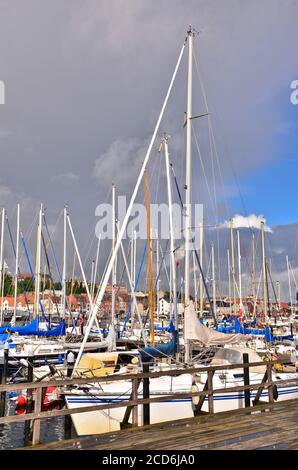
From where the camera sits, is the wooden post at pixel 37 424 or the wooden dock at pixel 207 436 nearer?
the wooden dock at pixel 207 436

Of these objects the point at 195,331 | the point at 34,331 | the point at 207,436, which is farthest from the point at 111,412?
the point at 34,331

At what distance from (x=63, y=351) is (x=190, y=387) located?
17131 mm

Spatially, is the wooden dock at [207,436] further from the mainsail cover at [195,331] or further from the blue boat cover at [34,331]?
the blue boat cover at [34,331]

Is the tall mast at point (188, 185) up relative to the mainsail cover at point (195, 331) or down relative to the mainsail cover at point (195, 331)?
up

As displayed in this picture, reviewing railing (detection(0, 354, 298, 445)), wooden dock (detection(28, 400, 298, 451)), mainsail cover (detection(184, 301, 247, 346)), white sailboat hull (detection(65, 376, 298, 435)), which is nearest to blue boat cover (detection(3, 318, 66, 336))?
railing (detection(0, 354, 298, 445))

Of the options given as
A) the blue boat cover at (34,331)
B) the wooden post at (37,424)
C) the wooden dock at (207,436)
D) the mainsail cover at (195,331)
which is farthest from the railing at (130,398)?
the blue boat cover at (34,331)

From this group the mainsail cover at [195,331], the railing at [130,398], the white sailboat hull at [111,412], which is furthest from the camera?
the mainsail cover at [195,331]

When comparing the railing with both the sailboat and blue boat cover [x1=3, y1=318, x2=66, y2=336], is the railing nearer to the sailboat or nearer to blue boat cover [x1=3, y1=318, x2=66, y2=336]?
the sailboat

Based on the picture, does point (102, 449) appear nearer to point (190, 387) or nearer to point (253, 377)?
point (190, 387)

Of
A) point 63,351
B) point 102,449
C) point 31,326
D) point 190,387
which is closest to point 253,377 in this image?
point 190,387

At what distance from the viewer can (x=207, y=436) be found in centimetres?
888

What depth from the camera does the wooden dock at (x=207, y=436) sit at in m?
8.18

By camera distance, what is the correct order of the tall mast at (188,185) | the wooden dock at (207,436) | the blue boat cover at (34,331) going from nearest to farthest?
the wooden dock at (207,436), the tall mast at (188,185), the blue boat cover at (34,331)
